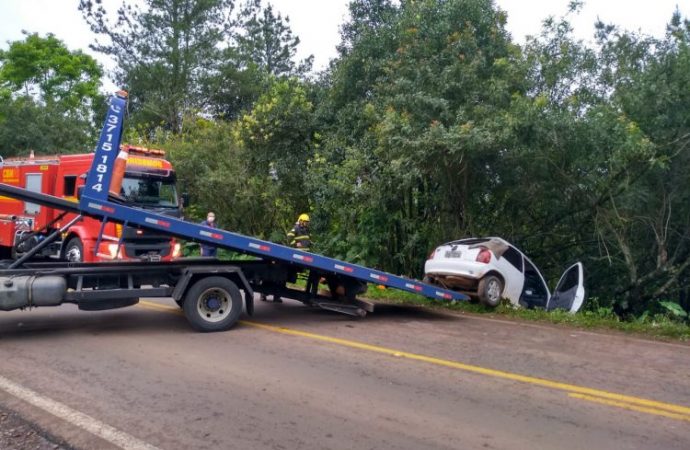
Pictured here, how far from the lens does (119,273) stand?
29.7 ft

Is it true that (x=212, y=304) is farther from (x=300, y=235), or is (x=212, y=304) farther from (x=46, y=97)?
(x=46, y=97)

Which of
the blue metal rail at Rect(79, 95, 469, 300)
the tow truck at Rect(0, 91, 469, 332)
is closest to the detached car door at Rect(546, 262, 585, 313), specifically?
the tow truck at Rect(0, 91, 469, 332)

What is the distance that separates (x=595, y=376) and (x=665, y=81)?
24.5 feet

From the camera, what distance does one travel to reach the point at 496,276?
11.8 m

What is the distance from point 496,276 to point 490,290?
289mm

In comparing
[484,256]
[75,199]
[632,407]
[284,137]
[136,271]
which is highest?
[284,137]

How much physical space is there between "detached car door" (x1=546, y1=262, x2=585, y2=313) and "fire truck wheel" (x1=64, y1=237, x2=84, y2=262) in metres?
10.1

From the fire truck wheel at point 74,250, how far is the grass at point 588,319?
7.03m

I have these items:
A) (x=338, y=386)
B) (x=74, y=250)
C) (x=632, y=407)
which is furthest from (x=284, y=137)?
(x=632, y=407)

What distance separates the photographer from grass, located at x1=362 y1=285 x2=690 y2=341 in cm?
999

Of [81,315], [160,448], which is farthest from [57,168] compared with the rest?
[160,448]

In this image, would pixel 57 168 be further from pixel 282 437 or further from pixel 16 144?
pixel 16 144

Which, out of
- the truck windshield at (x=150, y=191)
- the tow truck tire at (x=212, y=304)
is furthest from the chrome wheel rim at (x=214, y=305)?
the truck windshield at (x=150, y=191)

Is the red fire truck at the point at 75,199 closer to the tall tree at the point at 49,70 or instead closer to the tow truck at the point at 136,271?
the tow truck at the point at 136,271
